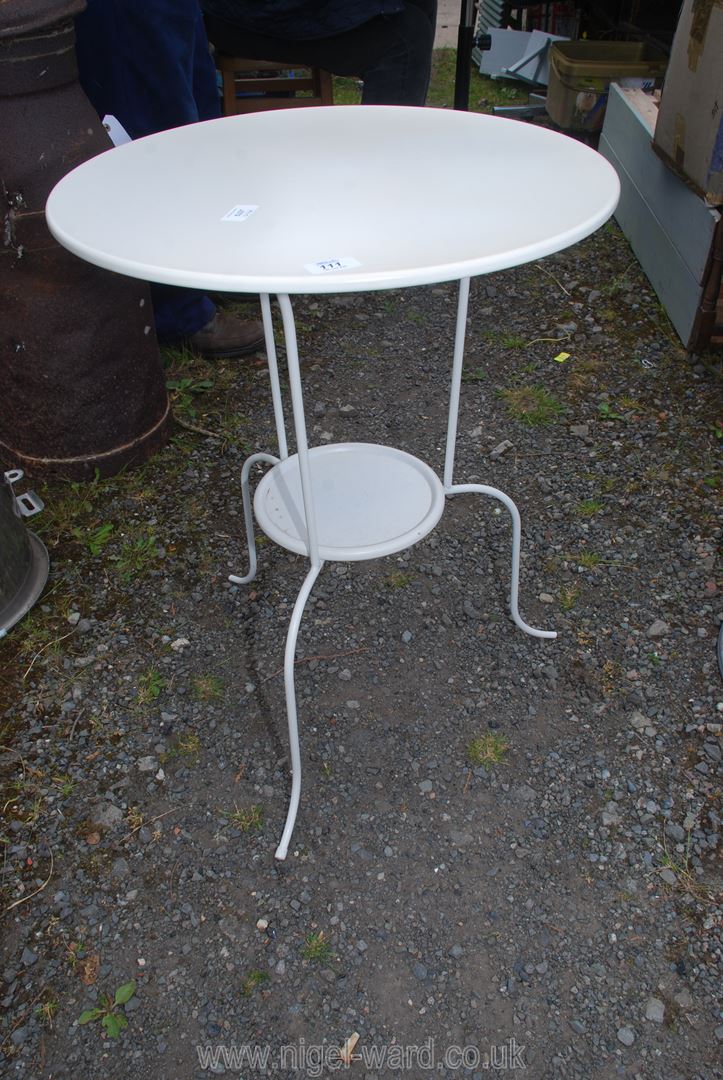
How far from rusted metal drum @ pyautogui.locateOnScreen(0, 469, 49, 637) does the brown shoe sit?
41.2 inches

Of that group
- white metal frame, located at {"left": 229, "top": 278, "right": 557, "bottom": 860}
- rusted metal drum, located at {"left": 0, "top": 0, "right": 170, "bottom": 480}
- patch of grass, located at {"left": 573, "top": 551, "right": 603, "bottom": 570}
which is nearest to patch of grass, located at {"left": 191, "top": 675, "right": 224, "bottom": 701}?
white metal frame, located at {"left": 229, "top": 278, "right": 557, "bottom": 860}

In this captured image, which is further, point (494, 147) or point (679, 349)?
point (679, 349)

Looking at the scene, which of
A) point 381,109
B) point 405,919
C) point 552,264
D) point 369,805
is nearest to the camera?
point 405,919

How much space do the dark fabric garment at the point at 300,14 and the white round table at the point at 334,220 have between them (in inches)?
54.1

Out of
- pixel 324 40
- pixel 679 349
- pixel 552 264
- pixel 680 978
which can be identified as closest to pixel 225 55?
pixel 324 40

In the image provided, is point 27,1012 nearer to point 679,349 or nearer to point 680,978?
point 680,978

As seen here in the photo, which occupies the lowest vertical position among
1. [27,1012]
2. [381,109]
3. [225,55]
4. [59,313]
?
[27,1012]

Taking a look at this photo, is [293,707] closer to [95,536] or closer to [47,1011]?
[47,1011]

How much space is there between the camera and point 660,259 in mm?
3273

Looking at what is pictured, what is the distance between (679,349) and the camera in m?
3.05

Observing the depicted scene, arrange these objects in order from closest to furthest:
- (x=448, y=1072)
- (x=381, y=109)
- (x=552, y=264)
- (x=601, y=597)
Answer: (x=448, y=1072)
(x=381, y=109)
(x=601, y=597)
(x=552, y=264)

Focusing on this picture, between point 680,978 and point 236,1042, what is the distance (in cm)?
80

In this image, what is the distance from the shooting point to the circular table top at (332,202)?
1.13m

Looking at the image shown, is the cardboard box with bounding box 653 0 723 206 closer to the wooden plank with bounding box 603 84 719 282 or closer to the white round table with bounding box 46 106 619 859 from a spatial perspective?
the wooden plank with bounding box 603 84 719 282
